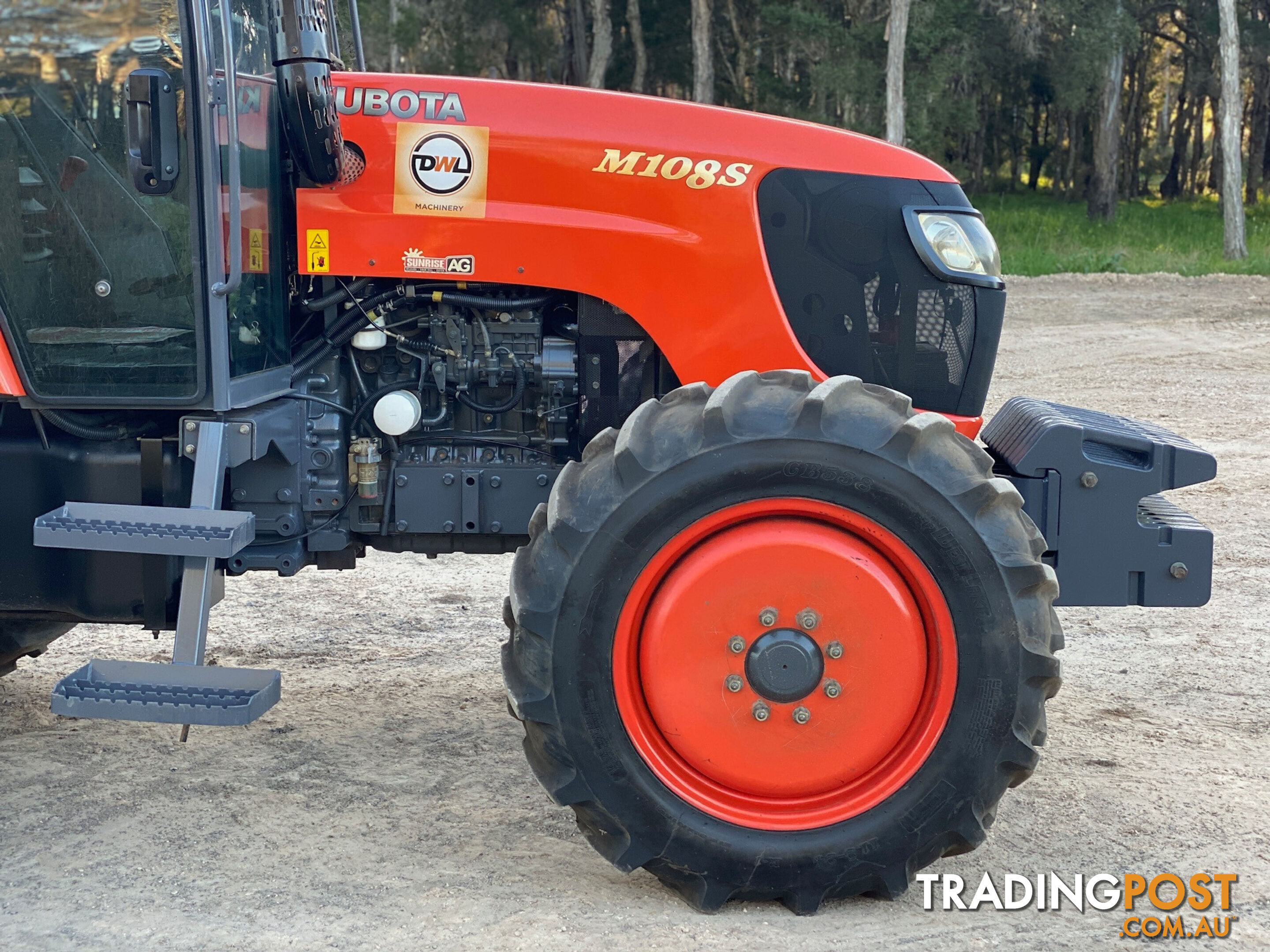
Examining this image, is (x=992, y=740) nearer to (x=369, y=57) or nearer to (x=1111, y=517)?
(x=1111, y=517)

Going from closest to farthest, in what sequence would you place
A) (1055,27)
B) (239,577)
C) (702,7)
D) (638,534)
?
(638,534) < (239,577) < (702,7) < (1055,27)

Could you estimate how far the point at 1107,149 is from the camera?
29.8 meters

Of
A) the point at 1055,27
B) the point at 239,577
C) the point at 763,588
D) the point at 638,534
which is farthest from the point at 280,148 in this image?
the point at 1055,27

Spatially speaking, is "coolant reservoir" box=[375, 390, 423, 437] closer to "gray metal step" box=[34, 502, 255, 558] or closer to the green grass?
"gray metal step" box=[34, 502, 255, 558]

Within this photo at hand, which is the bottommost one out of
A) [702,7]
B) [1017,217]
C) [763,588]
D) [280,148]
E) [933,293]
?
[763,588]

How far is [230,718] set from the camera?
318cm

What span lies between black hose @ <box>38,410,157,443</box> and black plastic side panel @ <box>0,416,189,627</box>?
25 millimetres

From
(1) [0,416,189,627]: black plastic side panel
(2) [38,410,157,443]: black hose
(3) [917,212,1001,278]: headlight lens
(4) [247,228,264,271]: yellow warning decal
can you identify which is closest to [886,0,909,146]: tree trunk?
(3) [917,212,1001,278]: headlight lens

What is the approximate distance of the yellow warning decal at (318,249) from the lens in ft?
12.2

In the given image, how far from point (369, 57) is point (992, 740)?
119 feet

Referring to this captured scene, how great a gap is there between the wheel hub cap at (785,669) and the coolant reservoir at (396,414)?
1.27 metres

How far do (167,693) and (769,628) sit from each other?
58.2 inches

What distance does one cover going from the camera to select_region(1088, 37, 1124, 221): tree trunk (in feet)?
97.7

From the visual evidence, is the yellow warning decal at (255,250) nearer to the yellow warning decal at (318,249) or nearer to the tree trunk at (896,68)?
the yellow warning decal at (318,249)
